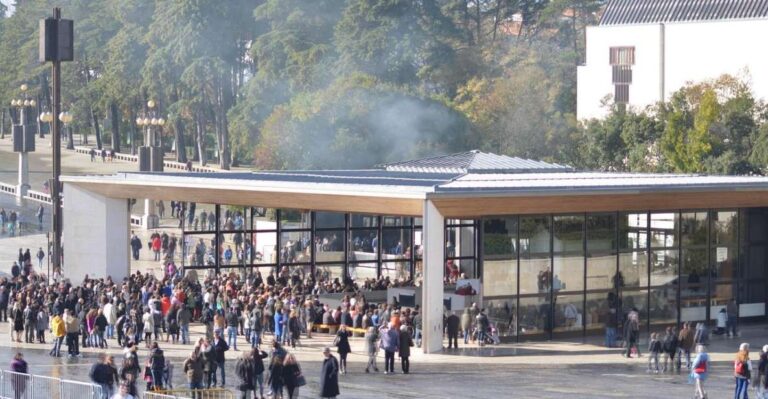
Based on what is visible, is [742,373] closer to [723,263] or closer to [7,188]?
[723,263]

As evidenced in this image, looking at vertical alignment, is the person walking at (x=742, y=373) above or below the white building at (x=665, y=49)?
below

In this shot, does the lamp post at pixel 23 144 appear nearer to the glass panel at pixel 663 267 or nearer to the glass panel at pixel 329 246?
the glass panel at pixel 329 246

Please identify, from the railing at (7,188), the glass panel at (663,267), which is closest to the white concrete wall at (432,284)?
the glass panel at (663,267)

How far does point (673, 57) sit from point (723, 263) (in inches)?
1749

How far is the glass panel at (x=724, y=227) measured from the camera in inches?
1762

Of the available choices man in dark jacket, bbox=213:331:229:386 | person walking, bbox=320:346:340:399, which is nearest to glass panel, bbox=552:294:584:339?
man in dark jacket, bbox=213:331:229:386

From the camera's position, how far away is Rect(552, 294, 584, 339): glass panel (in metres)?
41.8

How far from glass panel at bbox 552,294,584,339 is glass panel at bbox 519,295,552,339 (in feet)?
0.96

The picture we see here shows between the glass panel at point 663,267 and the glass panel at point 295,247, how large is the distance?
11.4 m

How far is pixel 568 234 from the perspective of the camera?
138ft

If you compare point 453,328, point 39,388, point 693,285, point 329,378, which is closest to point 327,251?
point 693,285

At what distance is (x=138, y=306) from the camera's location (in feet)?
130

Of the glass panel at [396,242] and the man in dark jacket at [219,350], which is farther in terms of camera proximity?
the glass panel at [396,242]

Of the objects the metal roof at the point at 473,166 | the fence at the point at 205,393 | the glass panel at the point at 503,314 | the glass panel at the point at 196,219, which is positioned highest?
the metal roof at the point at 473,166
